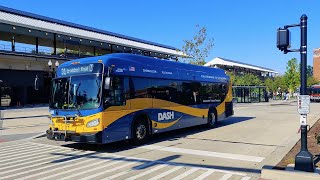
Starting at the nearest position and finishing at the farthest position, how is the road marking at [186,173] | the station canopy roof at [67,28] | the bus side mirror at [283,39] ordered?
the bus side mirror at [283,39] < the road marking at [186,173] < the station canopy roof at [67,28]

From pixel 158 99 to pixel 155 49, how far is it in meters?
47.3

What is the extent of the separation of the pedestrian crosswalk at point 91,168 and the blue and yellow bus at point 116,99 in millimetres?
750

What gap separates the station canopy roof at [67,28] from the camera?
39594 millimetres

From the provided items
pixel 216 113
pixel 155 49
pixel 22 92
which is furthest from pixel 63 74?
pixel 155 49

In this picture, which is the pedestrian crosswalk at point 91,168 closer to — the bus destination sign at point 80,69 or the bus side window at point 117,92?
the bus side window at point 117,92

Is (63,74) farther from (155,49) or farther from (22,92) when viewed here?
(155,49)

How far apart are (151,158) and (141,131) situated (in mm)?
2718

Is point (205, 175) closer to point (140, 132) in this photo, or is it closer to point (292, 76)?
point (140, 132)

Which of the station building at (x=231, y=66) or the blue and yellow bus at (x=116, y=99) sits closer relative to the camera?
the blue and yellow bus at (x=116, y=99)

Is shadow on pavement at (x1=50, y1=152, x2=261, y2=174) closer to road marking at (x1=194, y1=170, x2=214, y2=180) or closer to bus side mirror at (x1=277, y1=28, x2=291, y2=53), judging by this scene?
road marking at (x1=194, y1=170, x2=214, y2=180)

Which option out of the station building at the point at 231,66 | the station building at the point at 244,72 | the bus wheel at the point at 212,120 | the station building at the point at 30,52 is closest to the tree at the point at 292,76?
the station building at the point at 244,72

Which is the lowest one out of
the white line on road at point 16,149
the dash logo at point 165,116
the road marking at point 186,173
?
the white line on road at point 16,149

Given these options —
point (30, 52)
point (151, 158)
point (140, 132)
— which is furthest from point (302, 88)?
point (30, 52)

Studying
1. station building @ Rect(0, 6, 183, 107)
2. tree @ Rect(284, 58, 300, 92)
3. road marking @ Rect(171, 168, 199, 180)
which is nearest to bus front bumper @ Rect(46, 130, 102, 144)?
road marking @ Rect(171, 168, 199, 180)
